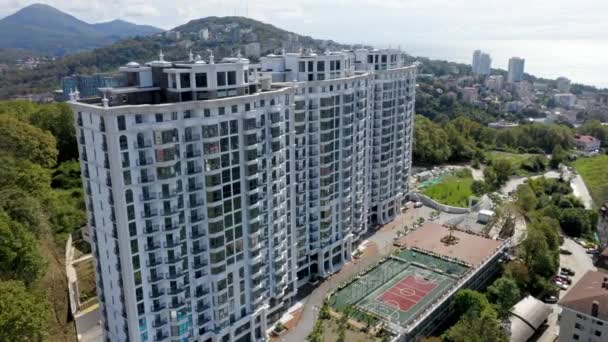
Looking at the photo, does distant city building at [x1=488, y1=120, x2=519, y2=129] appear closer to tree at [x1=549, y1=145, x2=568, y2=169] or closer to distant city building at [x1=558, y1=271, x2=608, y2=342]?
tree at [x1=549, y1=145, x2=568, y2=169]

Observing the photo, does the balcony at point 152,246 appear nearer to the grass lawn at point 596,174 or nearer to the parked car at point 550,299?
the parked car at point 550,299

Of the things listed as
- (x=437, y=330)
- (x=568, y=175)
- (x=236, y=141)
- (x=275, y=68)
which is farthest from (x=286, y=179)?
(x=568, y=175)

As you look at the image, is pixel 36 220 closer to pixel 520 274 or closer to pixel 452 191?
pixel 520 274

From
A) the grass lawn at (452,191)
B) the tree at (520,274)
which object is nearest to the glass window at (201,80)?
the tree at (520,274)

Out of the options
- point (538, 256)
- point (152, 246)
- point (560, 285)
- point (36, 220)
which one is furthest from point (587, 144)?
point (36, 220)

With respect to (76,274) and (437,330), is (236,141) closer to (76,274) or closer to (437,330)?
(76,274)
